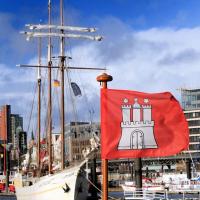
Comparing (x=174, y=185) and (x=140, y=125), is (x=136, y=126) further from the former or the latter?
(x=174, y=185)

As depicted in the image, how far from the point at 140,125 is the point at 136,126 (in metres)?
0.13

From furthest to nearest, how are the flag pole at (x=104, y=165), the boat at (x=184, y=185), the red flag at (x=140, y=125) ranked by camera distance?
the boat at (x=184, y=185), the red flag at (x=140, y=125), the flag pole at (x=104, y=165)

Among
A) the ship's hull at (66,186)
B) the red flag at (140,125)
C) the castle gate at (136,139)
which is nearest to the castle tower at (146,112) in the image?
the red flag at (140,125)

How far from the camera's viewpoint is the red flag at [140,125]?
18.9 metres

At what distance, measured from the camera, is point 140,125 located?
19125 mm

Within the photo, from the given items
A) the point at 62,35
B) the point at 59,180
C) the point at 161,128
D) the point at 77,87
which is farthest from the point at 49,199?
the point at 161,128

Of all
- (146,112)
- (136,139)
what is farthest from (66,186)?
(146,112)

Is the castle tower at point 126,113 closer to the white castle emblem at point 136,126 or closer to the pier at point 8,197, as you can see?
the white castle emblem at point 136,126

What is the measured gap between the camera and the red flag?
18906 millimetres

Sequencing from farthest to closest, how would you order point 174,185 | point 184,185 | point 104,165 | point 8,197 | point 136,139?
point 8,197 → point 174,185 → point 184,185 → point 136,139 → point 104,165

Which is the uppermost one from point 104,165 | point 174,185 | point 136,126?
point 136,126

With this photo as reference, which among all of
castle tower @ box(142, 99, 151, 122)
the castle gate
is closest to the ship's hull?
the castle gate

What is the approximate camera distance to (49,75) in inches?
3002

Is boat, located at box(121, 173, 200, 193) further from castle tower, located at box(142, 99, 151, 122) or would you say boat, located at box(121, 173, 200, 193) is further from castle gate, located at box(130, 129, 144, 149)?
castle tower, located at box(142, 99, 151, 122)
